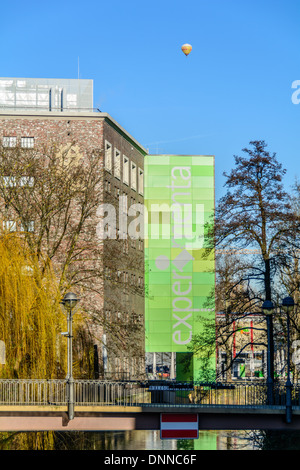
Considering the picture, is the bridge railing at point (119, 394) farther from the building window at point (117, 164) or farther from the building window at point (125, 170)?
the building window at point (125, 170)

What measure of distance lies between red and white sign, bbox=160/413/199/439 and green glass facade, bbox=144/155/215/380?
4148 centimetres

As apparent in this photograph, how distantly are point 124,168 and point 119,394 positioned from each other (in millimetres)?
35145

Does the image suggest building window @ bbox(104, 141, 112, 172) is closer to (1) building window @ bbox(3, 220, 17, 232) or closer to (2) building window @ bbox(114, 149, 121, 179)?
(2) building window @ bbox(114, 149, 121, 179)

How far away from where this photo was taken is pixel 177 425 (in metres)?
32.8

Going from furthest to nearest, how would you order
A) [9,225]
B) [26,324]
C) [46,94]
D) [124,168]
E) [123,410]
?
[124,168]
[46,94]
[9,225]
[26,324]
[123,410]

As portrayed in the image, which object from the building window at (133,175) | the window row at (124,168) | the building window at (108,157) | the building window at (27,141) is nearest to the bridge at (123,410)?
the window row at (124,168)

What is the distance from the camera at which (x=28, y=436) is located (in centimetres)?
3959

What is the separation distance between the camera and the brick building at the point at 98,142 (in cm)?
5850

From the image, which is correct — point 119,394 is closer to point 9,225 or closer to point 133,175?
point 9,225

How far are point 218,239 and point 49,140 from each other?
19.6m

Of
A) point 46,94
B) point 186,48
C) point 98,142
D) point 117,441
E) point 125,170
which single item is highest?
point 186,48

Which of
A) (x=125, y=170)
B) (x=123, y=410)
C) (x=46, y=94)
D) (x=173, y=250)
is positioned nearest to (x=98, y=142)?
(x=125, y=170)

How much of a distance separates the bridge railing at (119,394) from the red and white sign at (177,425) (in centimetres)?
57

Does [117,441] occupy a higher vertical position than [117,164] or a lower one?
lower
